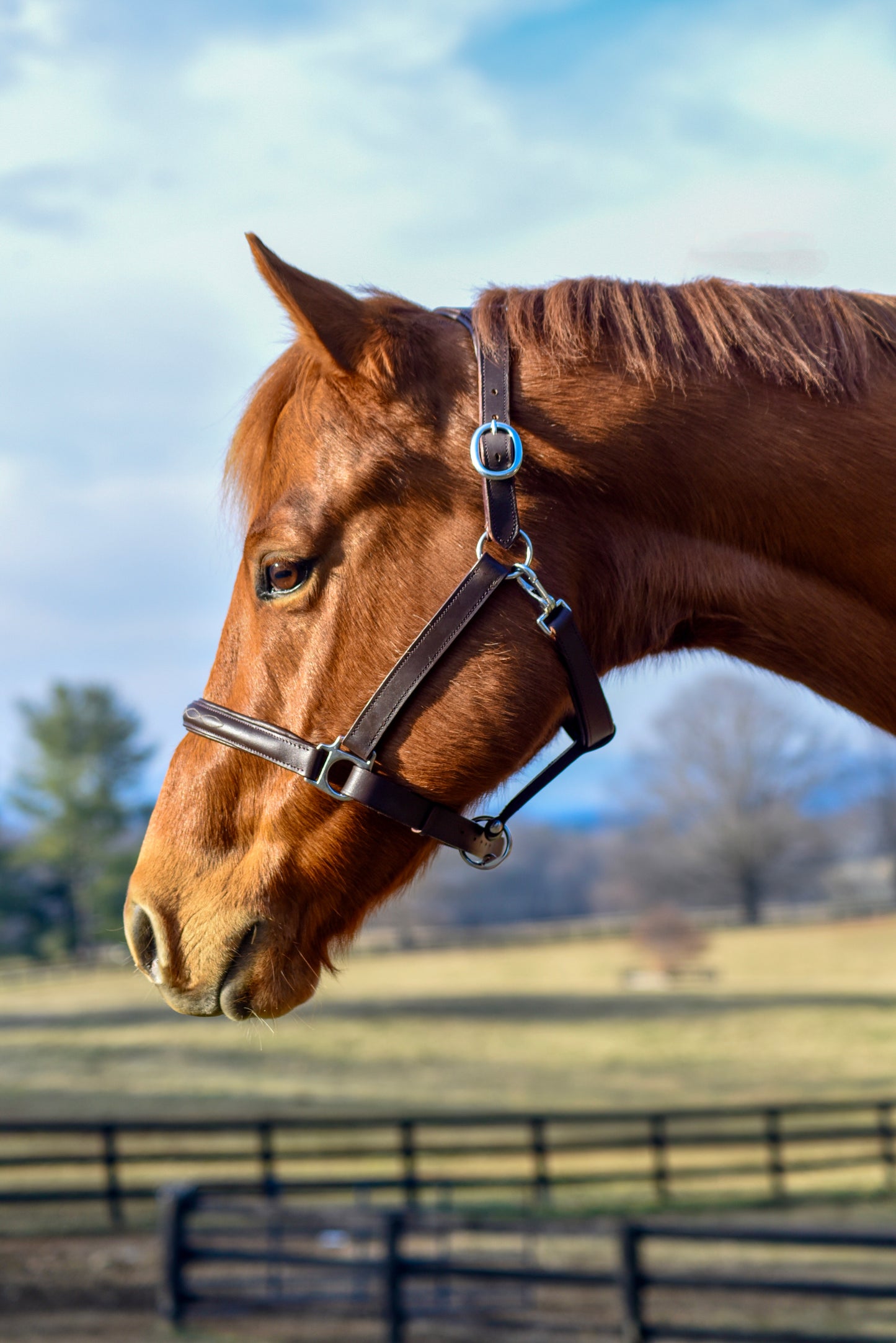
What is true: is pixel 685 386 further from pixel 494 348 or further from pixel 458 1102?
pixel 458 1102

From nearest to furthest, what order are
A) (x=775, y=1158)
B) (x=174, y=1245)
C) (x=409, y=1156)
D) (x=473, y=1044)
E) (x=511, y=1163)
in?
(x=174, y=1245) < (x=409, y=1156) < (x=775, y=1158) < (x=511, y=1163) < (x=473, y=1044)

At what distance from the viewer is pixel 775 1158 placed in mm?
15414

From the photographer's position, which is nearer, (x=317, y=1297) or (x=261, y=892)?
(x=261, y=892)

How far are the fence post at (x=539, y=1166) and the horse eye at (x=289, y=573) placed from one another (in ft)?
46.9

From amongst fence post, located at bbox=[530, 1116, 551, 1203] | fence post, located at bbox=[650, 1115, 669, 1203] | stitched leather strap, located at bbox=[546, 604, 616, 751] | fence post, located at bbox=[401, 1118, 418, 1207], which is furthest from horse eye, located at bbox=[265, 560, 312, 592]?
fence post, located at bbox=[650, 1115, 669, 1203]

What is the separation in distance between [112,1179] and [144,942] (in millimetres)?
13856

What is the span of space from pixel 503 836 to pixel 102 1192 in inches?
539

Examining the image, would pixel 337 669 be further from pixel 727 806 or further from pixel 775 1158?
pixel 727 806

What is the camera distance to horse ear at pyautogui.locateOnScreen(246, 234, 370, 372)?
1.83 meters

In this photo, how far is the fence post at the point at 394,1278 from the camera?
8.68 meters

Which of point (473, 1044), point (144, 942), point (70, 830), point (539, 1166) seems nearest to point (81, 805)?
point (70, 830)

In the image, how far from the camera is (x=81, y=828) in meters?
34.4

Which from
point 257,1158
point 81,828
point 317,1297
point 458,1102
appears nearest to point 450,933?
point 81,828

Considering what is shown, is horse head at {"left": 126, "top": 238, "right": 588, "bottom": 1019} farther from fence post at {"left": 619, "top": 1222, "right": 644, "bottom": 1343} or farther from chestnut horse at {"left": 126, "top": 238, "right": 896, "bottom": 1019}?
fence post at {"left": 619, "top": 1222, "right": 644, "bottom": 1343}
